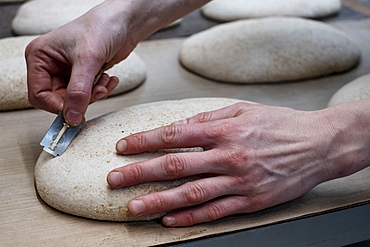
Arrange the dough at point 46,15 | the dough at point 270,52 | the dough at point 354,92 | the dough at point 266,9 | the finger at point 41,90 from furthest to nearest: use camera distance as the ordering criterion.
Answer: the dough at point 266,9 → the dough at point 46,15 → the dough at point 270,52 → the dough at point 354,92 → the finger at point 41,90

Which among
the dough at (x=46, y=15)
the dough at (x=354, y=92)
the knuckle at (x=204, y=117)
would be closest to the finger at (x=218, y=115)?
the knuckle at (x=204, y=117)

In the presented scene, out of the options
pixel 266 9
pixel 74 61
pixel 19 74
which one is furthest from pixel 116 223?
pixel 266 9

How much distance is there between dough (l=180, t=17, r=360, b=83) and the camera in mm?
1926

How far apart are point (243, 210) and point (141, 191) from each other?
0.86 feet

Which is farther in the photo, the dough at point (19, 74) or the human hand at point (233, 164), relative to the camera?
the dough at point (19, 74)

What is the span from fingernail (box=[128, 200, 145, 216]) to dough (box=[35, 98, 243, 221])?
53mm

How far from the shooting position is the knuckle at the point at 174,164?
1.08 metres

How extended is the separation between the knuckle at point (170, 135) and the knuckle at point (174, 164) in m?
0.05

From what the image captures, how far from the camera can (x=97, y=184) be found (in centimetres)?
114

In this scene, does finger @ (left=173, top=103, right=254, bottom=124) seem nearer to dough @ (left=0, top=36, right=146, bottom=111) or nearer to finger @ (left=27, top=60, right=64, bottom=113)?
finger @ (left=27, top=60, right=64, bottom=113)

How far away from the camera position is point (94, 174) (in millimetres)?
1155

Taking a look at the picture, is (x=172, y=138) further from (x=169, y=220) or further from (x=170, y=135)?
(x=169, y=220)

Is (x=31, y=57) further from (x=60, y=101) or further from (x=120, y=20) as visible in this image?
(x=120, y=20)

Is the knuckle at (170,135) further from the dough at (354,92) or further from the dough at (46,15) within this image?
the dough at (46,15)
